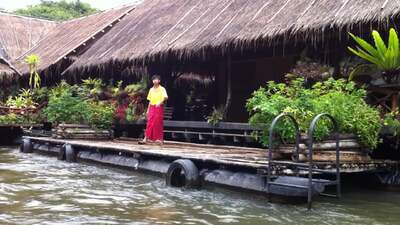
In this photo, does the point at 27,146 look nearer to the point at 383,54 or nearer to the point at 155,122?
the point at 155,122

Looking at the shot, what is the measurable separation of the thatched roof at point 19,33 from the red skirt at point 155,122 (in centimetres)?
1395

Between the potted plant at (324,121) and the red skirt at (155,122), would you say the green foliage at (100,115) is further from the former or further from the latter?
the potted plant at (324,121)

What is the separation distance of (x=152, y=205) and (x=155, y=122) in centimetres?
520

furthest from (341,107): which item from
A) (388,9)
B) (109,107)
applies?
(109,107)

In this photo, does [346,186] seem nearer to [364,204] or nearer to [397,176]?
[397,176]

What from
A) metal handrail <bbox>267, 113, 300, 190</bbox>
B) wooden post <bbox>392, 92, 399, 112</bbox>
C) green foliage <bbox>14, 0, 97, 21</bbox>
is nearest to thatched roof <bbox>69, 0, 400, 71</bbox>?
wooden post <bbox>392, 92, 399, 112</bbox>

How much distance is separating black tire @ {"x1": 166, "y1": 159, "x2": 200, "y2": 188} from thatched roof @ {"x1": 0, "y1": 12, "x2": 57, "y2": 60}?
17.5 meters

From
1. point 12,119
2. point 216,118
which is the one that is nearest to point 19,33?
point 12,119

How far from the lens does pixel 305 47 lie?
36.8 ft

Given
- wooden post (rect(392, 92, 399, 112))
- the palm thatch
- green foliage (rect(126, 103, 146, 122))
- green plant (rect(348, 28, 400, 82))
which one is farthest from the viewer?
the palm thatch

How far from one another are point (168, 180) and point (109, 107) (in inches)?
282

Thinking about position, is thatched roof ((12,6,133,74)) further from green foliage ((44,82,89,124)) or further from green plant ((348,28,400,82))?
green plant ((348,28,400,82))

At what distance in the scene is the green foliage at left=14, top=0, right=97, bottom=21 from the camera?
42.1 metres

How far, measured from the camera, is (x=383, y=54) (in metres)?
8.21
